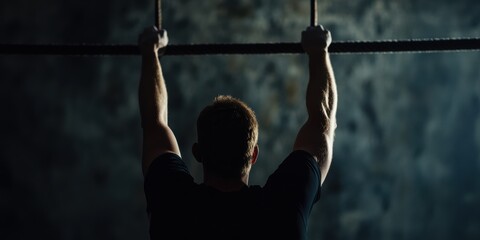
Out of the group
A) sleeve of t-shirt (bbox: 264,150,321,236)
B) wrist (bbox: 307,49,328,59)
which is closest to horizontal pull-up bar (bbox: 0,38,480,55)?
wrist (bbox: 307,49,328,59)

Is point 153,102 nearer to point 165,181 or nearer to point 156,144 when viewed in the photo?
point 156,144

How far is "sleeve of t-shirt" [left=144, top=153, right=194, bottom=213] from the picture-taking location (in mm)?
1612

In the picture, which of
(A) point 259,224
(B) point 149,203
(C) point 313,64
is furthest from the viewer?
(C) point 313,64

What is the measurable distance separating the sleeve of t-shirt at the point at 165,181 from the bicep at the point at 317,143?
0.37 m

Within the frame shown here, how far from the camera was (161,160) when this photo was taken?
70.1 inches

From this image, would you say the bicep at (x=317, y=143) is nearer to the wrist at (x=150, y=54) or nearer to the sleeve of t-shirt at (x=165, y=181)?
the sleeve of t-shirt at (x=165, y=181)

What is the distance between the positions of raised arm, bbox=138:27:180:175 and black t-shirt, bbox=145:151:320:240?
0.69 ft

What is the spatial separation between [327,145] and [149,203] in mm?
596

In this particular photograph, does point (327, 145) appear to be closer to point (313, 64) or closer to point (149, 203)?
point (313, 64)

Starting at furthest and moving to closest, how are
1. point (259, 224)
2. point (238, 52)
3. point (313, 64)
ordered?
point (238, 52) < point (313, 64) < point (259, 224)

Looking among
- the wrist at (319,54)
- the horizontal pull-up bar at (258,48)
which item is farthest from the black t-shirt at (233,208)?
the horizontal pull-up bar at (258,48)

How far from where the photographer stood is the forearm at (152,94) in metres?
2.08

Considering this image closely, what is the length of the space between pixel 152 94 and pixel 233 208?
734 mm

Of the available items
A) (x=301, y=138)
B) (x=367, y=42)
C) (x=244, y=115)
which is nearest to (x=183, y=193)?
(x=244, y=115)
